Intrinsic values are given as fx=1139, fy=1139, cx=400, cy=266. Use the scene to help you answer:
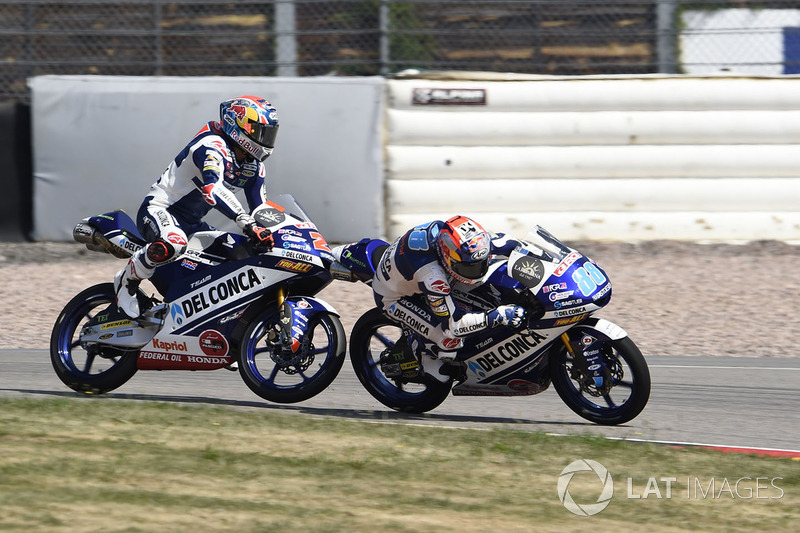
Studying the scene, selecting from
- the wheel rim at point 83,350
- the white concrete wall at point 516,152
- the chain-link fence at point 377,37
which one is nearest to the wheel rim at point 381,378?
the wheel rim at point 83,350

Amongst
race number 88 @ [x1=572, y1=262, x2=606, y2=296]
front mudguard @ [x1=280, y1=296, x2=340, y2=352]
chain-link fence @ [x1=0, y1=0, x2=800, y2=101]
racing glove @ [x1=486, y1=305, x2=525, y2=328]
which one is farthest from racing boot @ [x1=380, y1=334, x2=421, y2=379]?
chain-link fence @ [x1=0, y1=0, x2=800, y2=101]

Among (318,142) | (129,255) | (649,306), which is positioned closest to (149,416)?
(129,255)

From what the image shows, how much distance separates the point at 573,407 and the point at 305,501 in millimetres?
2189

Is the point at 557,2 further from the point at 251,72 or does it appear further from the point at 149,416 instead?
→ the point at 149,416

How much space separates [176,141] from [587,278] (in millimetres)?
6959

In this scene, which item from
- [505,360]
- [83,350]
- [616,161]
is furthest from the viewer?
[616,161]

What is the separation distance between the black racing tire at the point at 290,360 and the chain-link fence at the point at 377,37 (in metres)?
6.48

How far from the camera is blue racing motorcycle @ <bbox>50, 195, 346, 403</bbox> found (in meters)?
6.66

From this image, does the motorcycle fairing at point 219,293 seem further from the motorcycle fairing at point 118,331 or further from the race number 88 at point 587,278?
the race number 88 at point 587,278

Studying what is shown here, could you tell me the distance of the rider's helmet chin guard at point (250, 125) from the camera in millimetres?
6945

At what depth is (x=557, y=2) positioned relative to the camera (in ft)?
42.7

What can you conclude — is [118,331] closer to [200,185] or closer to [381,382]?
[200,185]

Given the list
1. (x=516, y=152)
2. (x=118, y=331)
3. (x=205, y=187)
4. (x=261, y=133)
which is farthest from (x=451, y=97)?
(x=118, y=331)

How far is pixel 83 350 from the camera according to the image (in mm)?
7297
